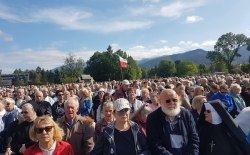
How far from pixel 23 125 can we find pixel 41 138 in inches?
84.8

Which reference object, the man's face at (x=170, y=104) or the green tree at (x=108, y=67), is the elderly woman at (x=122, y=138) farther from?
the green tree at (x=108, y=67)

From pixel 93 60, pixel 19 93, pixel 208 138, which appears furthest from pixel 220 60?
pixel 208 138

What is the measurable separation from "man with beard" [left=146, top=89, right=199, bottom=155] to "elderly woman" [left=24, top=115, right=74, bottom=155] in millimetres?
1407

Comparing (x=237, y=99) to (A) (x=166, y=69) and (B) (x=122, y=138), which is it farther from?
(A) (x=166, y=69)

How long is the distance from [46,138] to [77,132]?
1.06 meters

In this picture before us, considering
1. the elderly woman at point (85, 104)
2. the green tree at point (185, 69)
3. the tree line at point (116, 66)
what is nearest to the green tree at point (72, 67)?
the tree line at point (116, 66)

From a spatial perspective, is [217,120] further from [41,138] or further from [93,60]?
[93,60]

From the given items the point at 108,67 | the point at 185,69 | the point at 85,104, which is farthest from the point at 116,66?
the point at 85,104

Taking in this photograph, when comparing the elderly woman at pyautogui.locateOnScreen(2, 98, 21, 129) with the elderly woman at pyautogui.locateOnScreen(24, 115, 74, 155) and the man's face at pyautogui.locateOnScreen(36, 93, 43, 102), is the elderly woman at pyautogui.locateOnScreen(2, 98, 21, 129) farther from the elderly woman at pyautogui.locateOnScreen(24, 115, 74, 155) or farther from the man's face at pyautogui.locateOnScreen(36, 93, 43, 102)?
the elderly woman at pyautogui.locateOnScreen(24, 115, 74, 155)

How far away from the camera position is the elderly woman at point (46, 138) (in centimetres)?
494

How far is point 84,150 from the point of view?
5.92 metres

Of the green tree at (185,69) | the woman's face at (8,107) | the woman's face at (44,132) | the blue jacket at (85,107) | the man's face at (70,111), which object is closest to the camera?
the woman's face at (44,132)

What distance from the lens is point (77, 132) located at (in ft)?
19.5

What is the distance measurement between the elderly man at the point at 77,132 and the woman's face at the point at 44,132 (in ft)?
3.11
